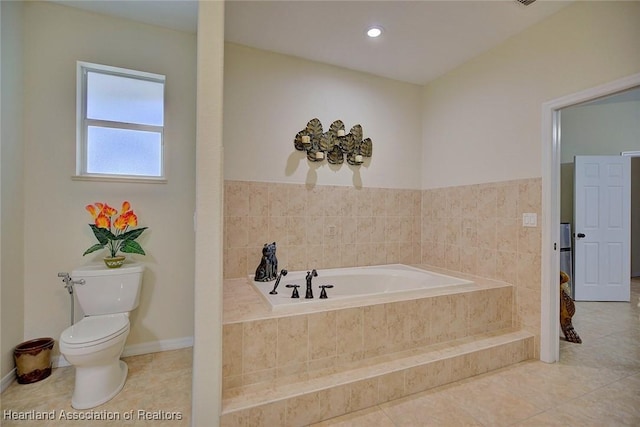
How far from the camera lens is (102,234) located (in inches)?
82.7

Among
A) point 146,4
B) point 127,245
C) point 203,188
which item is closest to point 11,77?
point 146,4

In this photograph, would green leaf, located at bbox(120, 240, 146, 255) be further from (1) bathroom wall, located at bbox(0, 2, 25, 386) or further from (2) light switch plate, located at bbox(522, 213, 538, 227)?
(2) light switch plate, located at bbox(522, 213, 538, 227)

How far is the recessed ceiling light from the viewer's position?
7.88ft

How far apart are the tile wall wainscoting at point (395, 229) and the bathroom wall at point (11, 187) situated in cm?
139

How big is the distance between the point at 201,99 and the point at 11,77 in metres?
1.65

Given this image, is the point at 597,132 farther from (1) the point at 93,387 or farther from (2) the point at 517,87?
(1) the point at 93,387

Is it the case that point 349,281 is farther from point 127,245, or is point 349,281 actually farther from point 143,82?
point 143,82

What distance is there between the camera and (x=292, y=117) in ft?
9.45

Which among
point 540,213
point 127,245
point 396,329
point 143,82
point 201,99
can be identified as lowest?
point 396,329

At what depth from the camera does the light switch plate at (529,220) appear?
2350 millimetres

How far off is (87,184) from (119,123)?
562 mm

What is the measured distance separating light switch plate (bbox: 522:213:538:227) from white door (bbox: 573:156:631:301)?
214 cm

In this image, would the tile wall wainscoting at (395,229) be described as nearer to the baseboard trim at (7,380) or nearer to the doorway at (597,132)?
the baseboard trim at (7,380)

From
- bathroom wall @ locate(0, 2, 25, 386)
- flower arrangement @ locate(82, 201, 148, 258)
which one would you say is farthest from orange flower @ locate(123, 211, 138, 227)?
bathroom wall @ locate(0, 2, 25, 386)
